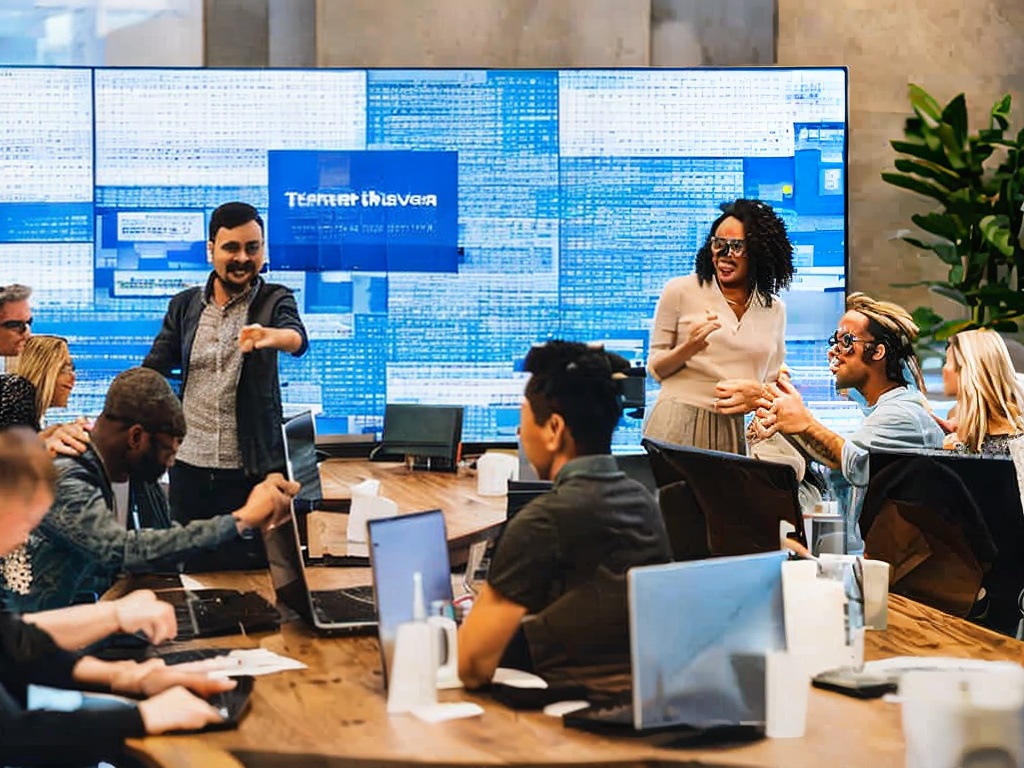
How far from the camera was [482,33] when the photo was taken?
5.96 m

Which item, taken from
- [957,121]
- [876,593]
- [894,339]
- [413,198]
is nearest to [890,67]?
[957,121]

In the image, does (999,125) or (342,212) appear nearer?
(342,212)

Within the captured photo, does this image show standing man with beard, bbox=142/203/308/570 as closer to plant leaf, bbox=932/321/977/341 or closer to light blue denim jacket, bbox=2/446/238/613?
light blue denim jacket, bbox=2/446/238/613

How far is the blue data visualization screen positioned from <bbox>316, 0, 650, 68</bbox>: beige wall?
48cm

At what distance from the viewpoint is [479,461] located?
3.62 meters

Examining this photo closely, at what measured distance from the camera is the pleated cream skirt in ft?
8.20

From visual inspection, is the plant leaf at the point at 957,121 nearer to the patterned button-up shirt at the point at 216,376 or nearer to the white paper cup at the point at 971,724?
the patterned button-up shirt at the point at 216,376

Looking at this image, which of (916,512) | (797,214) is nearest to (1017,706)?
(916,512)

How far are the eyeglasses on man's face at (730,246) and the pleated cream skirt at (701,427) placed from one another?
422 mm

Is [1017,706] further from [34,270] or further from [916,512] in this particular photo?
[34,270]

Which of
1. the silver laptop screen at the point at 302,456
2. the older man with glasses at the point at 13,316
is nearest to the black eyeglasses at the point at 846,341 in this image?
the silver laptop screen at the point at 302,456

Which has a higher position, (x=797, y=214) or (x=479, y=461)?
(x=797, y=214)

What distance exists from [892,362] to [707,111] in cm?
229

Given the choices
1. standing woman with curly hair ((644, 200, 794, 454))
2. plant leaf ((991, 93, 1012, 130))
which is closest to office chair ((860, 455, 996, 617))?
standing woman with curly hair ((644, 200, 794, 454))
